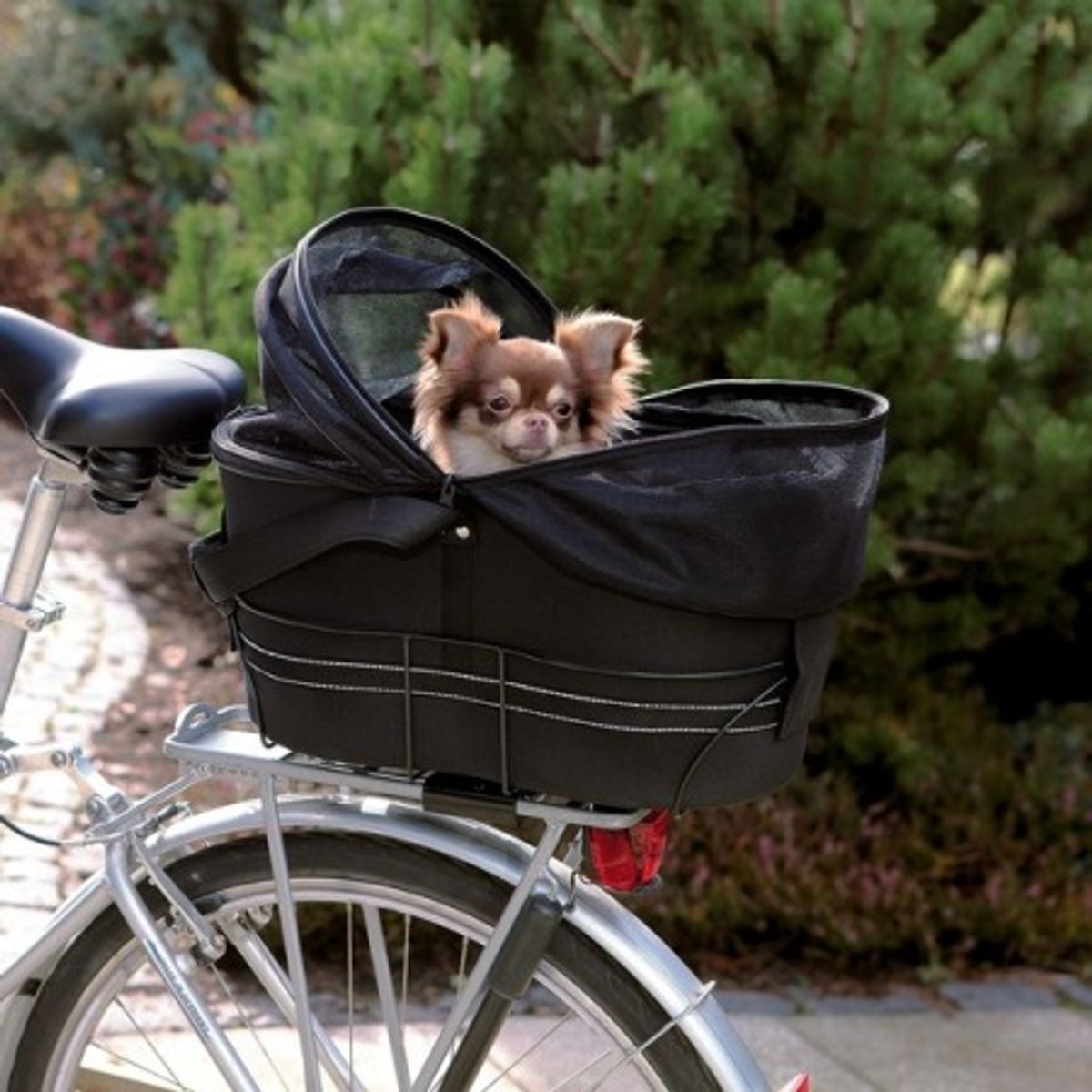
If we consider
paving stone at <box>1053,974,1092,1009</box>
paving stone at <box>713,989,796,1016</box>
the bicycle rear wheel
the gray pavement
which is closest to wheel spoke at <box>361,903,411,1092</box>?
the bicycle rear wheel

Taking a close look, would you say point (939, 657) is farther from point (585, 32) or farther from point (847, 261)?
point (585, 32)

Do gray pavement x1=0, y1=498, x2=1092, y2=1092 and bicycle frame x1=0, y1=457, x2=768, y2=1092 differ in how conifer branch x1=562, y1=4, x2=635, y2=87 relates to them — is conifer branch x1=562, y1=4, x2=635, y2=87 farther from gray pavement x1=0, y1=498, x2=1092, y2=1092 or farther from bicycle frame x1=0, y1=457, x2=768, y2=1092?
bicycle frame x1=0, y1=457, x2=768, y2=1092

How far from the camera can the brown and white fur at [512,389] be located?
101 inches

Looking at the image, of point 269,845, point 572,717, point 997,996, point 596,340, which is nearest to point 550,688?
point 572,717

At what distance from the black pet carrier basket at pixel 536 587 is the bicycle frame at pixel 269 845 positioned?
118 millimetres

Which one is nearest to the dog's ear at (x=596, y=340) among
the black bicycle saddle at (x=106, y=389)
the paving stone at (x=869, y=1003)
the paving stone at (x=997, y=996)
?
the black bicycle saddle at (x=106, y=389)

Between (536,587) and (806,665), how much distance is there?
332 millimetres

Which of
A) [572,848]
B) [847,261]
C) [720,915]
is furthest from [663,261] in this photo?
[572,848]

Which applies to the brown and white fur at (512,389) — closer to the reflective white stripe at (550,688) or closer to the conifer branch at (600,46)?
the reflective white stripe at (550,688)

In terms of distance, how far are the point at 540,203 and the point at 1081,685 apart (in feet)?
7.19

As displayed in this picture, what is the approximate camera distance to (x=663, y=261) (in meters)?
4.70

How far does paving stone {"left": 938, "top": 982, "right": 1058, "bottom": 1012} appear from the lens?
13.9 ft

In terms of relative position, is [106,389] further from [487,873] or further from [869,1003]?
[869,1003]

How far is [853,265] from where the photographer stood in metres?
4.82
